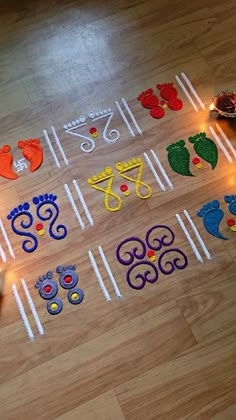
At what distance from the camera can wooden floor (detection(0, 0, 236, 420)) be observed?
111 cm

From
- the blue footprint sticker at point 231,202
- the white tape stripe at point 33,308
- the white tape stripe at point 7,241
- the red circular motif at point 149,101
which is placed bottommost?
the white tape stripe at point 33,308

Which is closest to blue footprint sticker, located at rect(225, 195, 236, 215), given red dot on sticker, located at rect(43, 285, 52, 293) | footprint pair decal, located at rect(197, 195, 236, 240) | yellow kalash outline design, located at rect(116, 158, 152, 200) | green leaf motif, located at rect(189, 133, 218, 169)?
footprint pair decal, located at rect(197, 195, 236, 240)

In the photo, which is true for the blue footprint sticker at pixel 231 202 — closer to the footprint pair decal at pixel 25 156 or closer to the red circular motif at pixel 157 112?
the red circular motif at pixel 157 112

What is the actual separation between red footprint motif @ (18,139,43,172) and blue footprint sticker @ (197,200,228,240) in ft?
1.75

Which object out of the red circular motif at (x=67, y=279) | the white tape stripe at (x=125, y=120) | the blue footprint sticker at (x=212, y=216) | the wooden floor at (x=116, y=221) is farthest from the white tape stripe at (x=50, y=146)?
the blue footprint sticker at (x=212, y=216)

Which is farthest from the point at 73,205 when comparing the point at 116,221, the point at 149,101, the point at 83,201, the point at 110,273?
the point at 149,101

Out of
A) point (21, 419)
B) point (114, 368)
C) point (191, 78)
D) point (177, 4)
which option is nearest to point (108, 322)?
point (114, 368)

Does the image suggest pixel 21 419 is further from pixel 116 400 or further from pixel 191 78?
pixel 191 78

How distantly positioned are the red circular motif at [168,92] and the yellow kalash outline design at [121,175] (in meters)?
0.26

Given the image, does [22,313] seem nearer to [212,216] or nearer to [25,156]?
[25,156]

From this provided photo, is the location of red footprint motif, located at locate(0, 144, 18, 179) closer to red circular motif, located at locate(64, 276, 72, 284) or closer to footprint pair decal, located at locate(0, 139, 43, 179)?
footprint pair decal, located at locate(0, 139, 43, 179)

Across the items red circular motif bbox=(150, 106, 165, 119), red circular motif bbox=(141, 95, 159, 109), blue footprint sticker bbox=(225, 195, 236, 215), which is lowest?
blue footprint sticker bbox=(225, 195, 236, 215)

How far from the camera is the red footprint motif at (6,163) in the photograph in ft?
4.49

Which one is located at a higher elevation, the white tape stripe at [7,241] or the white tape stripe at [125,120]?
the white tape stripe at [125,120]
